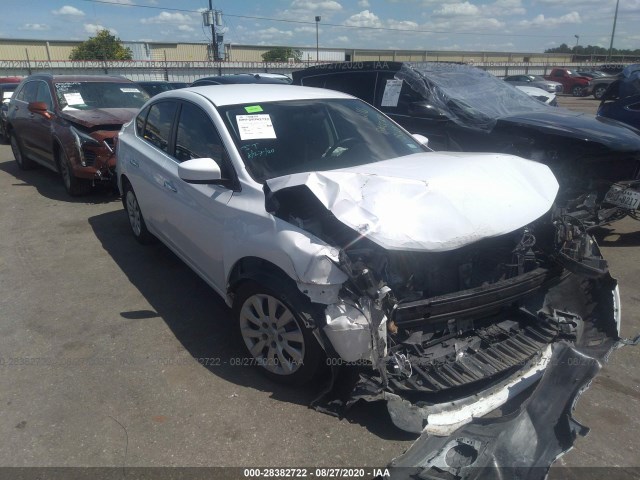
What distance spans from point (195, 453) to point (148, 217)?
2.75 metres

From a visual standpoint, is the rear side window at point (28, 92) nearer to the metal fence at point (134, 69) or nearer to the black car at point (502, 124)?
the black car at point (502, 124)

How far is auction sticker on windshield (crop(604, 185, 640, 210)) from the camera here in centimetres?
495

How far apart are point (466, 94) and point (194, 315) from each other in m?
4.66

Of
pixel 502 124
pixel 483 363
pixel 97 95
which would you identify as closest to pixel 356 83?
pixel 502 124

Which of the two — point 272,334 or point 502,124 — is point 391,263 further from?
point 502,124

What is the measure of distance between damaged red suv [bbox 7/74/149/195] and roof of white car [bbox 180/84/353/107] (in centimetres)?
346

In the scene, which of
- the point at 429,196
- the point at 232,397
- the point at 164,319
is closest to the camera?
the point at 429,196

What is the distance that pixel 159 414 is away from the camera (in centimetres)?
287

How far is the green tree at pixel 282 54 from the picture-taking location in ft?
172

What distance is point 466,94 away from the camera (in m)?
6.50

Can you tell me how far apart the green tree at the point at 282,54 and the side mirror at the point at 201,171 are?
169 feet

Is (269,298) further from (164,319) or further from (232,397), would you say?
(164,319)

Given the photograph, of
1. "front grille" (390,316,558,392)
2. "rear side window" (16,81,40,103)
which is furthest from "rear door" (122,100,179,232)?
"rear side window" (16,81,40,103)

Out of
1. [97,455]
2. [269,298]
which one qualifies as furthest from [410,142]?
[97,455]
